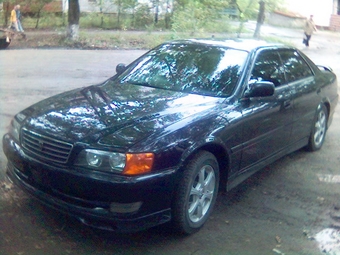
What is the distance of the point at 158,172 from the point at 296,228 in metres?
1.57

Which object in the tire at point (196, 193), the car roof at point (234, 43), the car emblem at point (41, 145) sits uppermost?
the car roof at point (234, 43)

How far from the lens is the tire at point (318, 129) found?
682cm

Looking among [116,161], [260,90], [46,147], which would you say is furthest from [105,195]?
[260,90]

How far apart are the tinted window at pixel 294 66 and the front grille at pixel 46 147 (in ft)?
10.1

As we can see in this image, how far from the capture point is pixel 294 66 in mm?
6426

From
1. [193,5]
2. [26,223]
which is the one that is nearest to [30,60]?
[193,5]

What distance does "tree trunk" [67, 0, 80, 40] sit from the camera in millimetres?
20656

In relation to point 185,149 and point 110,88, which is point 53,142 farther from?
point 110,88

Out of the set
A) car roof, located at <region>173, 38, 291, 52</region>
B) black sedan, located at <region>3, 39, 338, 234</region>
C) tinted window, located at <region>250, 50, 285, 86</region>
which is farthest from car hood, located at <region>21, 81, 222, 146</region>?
car roof, located at <region>173, 38, 291, 52</region>

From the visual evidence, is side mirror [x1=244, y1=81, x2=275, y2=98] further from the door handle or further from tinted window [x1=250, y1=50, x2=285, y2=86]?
the door handle

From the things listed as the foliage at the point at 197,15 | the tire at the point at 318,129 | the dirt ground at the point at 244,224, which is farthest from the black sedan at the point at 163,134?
the foliage at the point at 197,15

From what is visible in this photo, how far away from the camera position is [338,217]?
505 cm

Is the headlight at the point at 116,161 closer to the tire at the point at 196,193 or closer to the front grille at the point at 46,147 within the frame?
the front grille at the point at 46,147

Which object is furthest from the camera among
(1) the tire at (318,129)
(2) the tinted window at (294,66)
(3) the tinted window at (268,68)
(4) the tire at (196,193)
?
(1) the tire at (318,129)
